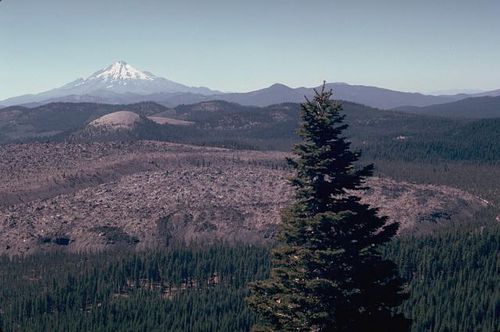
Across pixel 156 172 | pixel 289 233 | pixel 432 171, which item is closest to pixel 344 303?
pixel 289 233

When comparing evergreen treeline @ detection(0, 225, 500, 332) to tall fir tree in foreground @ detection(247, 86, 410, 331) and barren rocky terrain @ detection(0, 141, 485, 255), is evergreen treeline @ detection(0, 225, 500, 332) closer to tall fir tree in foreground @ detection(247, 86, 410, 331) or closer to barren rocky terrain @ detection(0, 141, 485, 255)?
barren rocky terrain @ detection(0, 141, 485, 255)

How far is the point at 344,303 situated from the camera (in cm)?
2056

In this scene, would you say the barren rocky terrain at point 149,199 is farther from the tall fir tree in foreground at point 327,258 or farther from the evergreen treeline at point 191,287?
the tall fir tree in foreground at point 327,258

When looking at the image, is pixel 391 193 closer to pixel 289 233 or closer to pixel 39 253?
pixel 39 253

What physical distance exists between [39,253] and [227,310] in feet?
149

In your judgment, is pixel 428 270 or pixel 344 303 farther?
pixel 428 270

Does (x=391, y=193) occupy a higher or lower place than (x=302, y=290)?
lower

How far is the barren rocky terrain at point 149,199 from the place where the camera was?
109812 millimetres

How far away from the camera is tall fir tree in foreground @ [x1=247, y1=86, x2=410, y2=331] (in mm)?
20578

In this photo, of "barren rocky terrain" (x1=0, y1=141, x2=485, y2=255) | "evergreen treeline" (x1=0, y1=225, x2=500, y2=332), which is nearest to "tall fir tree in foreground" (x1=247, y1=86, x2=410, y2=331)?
"evergreen treeline" (x1=0, y1=225, x2=500, y2=332)

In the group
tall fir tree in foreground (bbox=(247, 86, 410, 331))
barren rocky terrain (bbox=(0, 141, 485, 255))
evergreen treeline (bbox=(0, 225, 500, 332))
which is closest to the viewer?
tall fir tree in foreground (bbox=(247, 86, 410, 331))

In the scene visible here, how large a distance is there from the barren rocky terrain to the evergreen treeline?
1450 centimetres

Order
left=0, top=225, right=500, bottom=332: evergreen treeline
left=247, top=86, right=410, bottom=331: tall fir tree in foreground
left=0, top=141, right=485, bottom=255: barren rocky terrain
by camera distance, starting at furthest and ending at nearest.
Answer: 1. left=0, top=141, right=485, bottom=255: barren rocky terrain
2. left=0, top=225, right=500, bottom=332: evergreen treeline
3. left=247, top=86, right=410, bottom=331: tall fir tree in foreground

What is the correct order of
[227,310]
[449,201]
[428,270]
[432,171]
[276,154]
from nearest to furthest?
[227,310] → [428,270] → [449,201] → [432,171] → [276,154]
